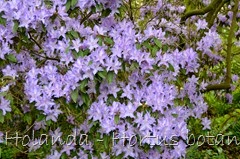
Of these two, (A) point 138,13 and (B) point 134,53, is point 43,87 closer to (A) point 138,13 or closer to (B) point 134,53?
(B) point 134,53

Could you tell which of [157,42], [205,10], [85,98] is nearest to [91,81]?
[85,98]

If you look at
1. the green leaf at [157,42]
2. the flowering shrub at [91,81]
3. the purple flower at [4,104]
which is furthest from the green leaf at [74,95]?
the green leaf at [157,42]

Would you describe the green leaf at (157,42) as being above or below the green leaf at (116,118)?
above

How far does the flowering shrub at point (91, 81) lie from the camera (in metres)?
2.32

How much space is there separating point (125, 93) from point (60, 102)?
0.35 m

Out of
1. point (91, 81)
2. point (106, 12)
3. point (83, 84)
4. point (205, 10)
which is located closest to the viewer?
point (83, 84)

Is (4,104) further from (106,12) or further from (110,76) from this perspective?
(106,12)

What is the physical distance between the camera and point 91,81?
7.76 ft

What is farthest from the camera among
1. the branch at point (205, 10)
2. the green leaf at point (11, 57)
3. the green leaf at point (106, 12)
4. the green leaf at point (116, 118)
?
the branch at point (205, 10)

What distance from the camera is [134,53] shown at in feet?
7.73

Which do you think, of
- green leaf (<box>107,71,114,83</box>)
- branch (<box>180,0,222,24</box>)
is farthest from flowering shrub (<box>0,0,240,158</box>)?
branch (<box>180,0,222,24</box>)

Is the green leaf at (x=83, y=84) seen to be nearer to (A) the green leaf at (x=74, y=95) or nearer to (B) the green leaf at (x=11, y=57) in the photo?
(A) the green leaf at (x=74, y=95)

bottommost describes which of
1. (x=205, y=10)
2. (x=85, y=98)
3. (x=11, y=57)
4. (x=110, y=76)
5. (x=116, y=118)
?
(x=116, y=118)

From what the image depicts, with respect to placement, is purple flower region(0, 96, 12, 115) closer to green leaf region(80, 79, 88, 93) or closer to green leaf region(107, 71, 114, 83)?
green leaf region(80, 79, 88, 93)
